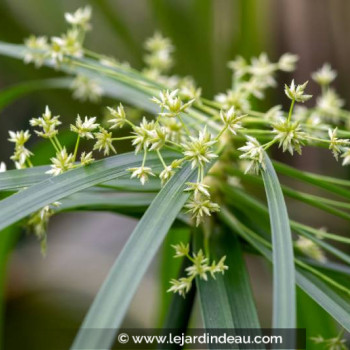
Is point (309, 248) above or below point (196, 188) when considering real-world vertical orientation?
above

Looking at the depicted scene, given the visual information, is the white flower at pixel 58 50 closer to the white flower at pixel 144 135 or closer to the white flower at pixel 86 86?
the white flower at pixel 86 86

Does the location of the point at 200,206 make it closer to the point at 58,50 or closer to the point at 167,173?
the point at 167,173

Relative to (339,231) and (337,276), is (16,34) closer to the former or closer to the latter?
(339,231)

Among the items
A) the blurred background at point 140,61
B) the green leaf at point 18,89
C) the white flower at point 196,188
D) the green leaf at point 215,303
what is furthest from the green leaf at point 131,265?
the blurred background at point 140,61

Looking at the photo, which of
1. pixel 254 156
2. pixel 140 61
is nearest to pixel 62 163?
pixel 254 156

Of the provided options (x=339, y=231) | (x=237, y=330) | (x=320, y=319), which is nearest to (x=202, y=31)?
(x=339, y=231)
